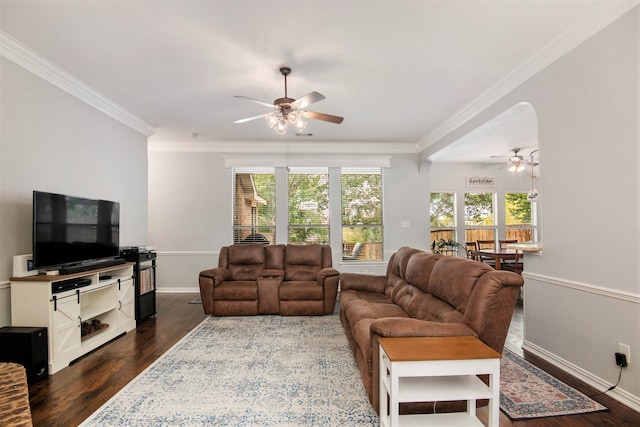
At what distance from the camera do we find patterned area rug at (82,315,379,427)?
6.58 ft

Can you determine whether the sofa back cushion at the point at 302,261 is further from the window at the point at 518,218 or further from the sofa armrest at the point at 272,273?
the window at the point at 518,218

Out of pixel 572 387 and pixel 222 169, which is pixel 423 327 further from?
pixel 222 169

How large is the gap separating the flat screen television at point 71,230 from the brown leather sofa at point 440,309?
2791 millimetres

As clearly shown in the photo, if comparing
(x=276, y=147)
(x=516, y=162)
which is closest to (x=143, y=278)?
(x=276, y=147)

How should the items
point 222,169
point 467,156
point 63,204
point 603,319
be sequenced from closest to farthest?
point 603,319 < point 63,204 < point 222,169 < point 467,156

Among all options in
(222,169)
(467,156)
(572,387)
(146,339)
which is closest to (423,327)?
(572,387)

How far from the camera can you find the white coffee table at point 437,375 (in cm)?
160

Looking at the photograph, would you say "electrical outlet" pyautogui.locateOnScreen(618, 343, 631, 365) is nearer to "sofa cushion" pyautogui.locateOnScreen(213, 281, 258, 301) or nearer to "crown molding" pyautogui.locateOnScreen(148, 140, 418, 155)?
"sofa cushion" pyautogui.locateOnScreen(213, 281, 258, 301)

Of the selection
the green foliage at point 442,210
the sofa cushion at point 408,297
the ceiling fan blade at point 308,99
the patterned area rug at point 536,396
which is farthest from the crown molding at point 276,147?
the patterned area rug at point 536,396

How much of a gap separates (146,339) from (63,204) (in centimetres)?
167

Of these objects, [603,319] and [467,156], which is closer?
[603,319]

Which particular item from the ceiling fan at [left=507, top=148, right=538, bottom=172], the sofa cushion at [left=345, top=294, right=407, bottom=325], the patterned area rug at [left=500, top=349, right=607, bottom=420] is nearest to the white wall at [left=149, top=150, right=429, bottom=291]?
the sofa cushion at [left=345, top=294, right=407, bottom=325]

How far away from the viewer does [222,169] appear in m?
5.93

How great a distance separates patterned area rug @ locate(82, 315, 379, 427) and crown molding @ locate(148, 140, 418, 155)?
3538mm
